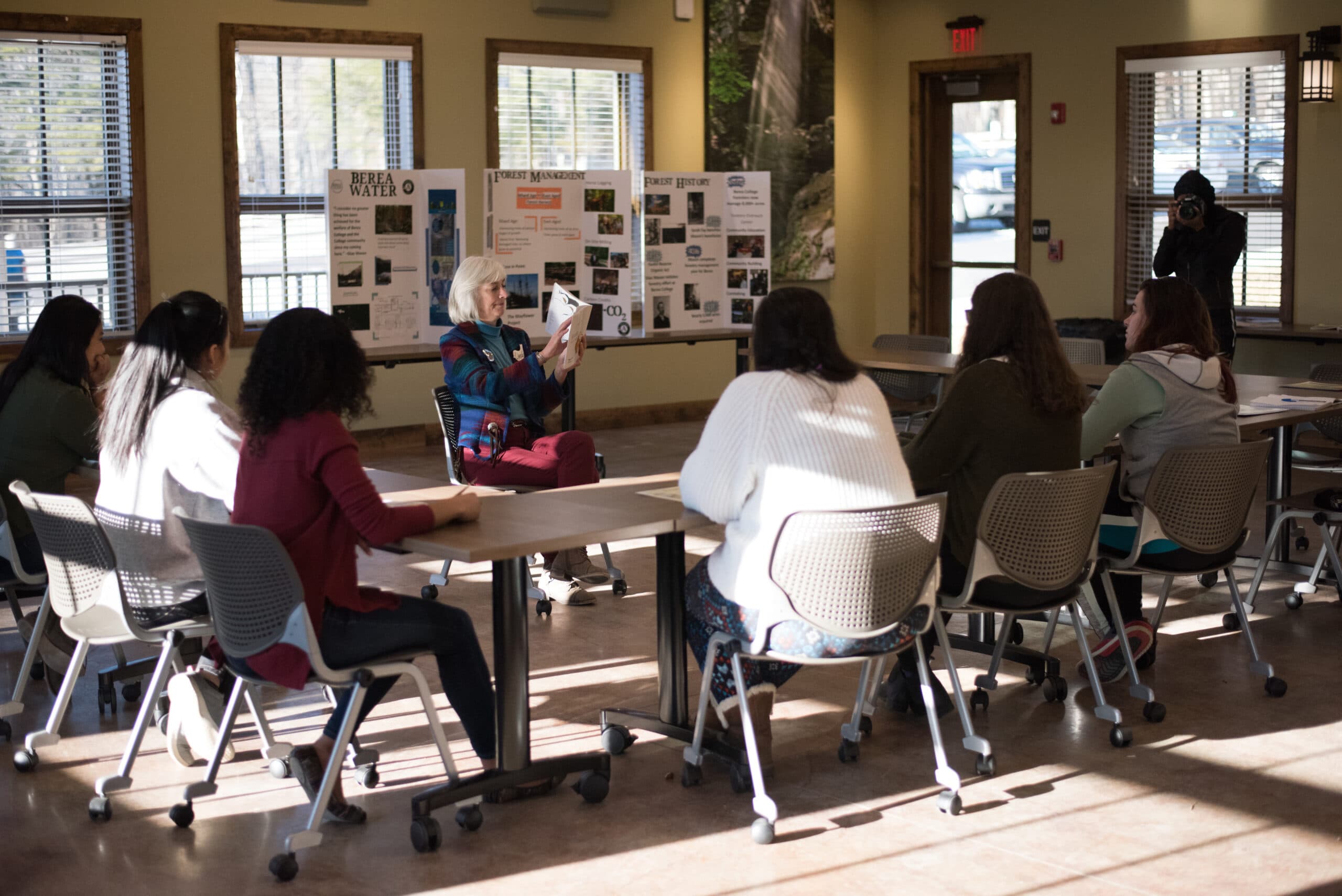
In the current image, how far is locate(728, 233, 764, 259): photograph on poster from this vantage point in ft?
29.7

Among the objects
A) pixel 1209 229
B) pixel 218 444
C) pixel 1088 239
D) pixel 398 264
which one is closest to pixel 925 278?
pixel 1088 239

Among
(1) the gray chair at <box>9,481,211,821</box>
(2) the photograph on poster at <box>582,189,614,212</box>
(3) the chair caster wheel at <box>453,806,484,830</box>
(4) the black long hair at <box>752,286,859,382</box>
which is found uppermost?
(2) the photograph on poster at <box>582,189,614,212</box>

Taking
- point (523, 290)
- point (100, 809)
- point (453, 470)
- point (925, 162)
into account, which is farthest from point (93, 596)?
point (925, 162)

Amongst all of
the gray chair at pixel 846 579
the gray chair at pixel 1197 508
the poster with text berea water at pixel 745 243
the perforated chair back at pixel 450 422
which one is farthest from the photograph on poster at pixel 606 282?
the gray chair at pixel 846 579

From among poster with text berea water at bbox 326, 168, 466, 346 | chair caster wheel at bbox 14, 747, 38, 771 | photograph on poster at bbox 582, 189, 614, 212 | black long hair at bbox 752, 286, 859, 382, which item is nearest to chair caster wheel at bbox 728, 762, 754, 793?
black long hair at bbox 752, 286, 859, 382

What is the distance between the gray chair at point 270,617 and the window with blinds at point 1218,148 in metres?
7.84

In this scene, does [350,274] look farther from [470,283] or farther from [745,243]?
[745,243]

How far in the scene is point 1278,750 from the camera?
4055mm

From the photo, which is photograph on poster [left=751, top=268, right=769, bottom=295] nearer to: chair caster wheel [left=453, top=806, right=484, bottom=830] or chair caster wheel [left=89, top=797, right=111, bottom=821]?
chair caster wheel [left=453, top=806, right=484, bottom=830]

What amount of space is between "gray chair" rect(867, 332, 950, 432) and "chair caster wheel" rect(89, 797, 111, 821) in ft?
14.5

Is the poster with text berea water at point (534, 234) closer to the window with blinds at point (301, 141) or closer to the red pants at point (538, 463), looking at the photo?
the window with blinds at point (301, 141)

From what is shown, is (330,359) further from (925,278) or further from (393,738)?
(925,278)

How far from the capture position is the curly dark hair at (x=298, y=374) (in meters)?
3.31

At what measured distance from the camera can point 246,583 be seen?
3.24 m
